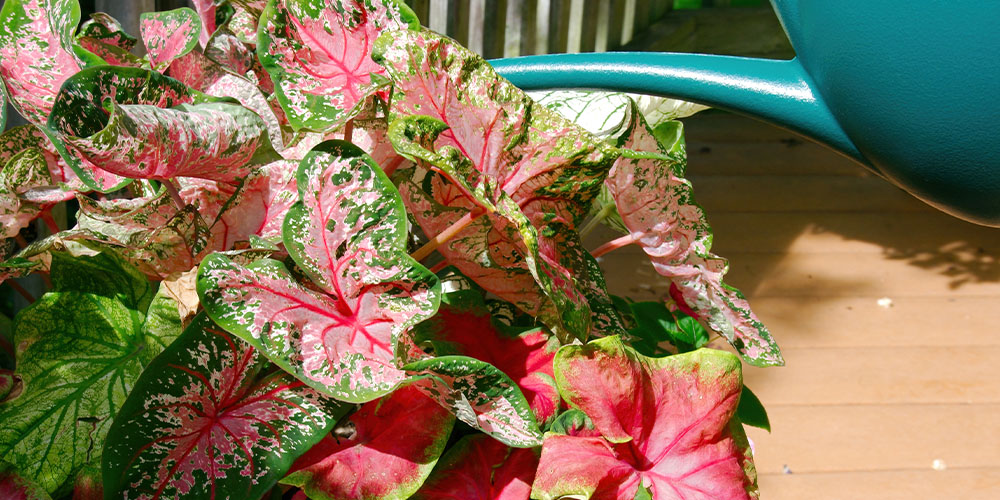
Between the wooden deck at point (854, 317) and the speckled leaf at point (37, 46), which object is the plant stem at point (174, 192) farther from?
the wooden deck at point (854, 317)

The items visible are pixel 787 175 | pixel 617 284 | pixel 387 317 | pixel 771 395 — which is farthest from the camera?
pixel 787 175

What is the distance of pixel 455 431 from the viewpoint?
51 centimetres

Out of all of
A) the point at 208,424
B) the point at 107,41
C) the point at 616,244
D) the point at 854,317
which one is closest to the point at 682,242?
the point at 616,244

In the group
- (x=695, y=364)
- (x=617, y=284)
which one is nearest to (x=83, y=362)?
(x=695, y=364)

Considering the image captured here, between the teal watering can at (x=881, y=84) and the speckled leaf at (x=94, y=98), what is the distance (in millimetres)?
194

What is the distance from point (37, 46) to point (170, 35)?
8 cm

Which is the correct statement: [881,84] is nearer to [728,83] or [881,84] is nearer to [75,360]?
[728,83]

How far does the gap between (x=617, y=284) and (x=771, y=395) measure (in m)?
0.51

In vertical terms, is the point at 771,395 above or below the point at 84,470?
below

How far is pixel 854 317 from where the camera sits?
6.81 feet

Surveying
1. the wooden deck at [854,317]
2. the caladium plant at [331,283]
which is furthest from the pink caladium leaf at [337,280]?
the wooden deck at [854,317]

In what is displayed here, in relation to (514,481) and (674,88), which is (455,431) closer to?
(514,481)

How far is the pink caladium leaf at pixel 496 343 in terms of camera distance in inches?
19.1

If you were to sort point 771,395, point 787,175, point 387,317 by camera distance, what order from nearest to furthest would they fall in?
point 387,317 < point 771,395 < point 787,175
